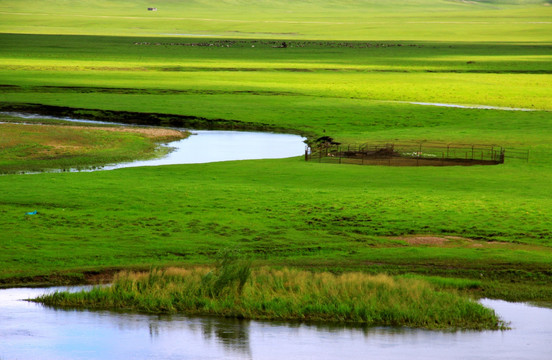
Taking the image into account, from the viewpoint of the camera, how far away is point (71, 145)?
4934 centimetres

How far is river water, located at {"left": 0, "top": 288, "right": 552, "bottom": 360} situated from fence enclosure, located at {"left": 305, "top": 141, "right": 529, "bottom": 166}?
81.5 ft

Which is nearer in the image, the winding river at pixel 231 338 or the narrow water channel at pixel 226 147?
the winding river at pixel 231 338

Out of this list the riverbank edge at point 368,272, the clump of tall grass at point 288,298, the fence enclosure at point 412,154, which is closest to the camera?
the clump of tall grass at point 288,298

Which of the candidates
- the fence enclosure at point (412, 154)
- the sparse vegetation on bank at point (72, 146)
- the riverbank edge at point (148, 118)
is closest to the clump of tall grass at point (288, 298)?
the sparse vegetation on bank at point (72, 146)

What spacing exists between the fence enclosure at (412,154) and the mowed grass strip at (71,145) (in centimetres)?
1044

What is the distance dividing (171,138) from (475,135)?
20463 millimetres

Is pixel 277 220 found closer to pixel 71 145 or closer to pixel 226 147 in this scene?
pixel 71 145

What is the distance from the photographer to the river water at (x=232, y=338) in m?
18.2

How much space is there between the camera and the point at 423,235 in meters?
28.0

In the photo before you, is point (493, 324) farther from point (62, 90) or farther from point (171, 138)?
point (62, 90)

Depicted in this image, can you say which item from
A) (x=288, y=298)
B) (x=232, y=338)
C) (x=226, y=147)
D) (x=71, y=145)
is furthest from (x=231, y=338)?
(x=226, y=147)

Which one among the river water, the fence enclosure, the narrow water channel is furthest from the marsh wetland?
the fence enclosure

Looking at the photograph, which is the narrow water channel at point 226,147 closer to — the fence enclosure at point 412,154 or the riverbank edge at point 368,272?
the fence enclosure at point 412,154

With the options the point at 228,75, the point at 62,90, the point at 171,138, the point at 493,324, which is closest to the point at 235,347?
the point at 493,324
